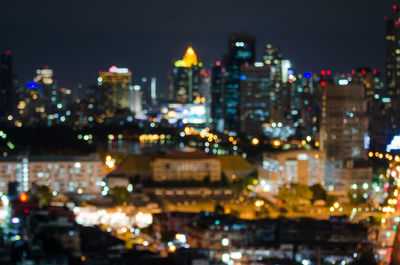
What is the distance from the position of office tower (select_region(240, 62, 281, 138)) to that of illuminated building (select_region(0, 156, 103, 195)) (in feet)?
48.5

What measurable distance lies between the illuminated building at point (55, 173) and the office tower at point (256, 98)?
1479cm

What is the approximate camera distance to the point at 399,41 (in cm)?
2777

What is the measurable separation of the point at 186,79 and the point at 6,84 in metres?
10.1

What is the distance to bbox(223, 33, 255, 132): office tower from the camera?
32.7 metres

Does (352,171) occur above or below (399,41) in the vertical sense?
→ below

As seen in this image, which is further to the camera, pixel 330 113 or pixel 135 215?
pixel 330 113

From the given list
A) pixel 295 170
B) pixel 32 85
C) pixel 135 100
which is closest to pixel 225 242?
pixel 295 170

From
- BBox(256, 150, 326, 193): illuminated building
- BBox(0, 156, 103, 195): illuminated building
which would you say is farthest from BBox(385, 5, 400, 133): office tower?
BBox(0, 156, 103, 195): illuminated building

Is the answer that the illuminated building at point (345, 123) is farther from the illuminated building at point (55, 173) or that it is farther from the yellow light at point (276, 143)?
the yellow light at point (276, 143)

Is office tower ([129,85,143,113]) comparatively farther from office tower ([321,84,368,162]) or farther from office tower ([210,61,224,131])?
office tower ([321,84,368,162])

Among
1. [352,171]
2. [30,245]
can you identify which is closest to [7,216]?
[30,245]

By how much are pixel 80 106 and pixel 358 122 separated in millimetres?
21764

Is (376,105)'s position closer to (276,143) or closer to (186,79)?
(276,143)

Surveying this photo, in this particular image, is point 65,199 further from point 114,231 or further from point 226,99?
point 226,99
